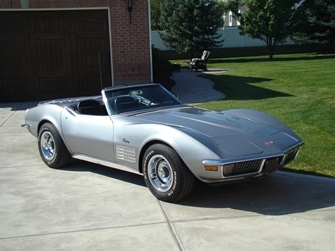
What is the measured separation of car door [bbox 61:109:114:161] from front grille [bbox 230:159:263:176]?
1.67 meters

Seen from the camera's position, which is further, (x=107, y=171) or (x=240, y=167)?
(x=107, y=171)

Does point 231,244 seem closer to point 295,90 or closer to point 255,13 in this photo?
point 295,90

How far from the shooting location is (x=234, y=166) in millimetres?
4445

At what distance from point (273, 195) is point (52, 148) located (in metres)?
3.27

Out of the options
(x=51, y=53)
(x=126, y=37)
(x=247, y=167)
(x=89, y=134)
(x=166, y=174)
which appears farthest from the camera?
(x=51, y=53)

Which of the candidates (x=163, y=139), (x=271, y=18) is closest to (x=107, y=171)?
(x=163, y=139)

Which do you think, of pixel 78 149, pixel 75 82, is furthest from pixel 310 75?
pixel 78 149

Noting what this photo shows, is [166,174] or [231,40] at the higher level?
[231,40]

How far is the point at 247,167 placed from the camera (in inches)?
179

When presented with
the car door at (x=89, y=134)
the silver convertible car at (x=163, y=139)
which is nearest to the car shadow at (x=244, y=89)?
the silver convertible car at (x=163, y=139)

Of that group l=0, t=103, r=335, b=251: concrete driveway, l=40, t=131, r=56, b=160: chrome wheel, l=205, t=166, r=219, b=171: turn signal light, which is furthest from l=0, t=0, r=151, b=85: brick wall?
l=205, t=166, r=219, b=171: turn signal light

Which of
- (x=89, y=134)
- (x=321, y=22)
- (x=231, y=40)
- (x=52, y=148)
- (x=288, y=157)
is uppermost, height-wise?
(x=321, y=22)

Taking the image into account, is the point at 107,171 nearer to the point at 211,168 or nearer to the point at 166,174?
the point at 166,174

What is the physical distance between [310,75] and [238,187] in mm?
13280
